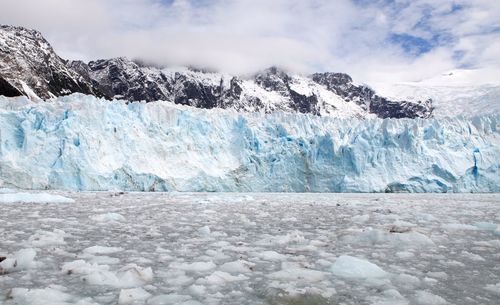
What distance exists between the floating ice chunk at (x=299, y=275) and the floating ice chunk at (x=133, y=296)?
100 cm

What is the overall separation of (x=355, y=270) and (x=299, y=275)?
1.55 feet

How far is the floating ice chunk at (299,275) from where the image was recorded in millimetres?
3139

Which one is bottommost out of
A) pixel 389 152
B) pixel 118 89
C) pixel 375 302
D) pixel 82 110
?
pixel 375 302

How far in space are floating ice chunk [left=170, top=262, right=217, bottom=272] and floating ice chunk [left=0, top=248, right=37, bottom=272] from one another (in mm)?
1088

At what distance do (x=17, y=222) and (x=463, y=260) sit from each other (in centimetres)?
572

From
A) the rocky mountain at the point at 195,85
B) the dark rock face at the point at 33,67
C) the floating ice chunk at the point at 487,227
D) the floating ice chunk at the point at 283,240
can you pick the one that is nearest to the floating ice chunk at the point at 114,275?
the floating ice chunk at the point at 283,240

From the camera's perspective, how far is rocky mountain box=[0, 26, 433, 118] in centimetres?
6531

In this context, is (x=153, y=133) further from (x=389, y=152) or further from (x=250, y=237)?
(x=250, y=237)

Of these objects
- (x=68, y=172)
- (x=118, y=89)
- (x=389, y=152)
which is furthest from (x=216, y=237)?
(x=118, y=89)

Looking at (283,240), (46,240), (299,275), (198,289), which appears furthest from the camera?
(283,240)

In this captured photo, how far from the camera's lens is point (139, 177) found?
2159 cm

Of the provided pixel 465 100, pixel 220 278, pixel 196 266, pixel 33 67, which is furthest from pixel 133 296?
pixel 33 67

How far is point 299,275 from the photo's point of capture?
322 centimetres

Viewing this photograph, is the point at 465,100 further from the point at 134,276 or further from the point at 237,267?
the point at 134,276
